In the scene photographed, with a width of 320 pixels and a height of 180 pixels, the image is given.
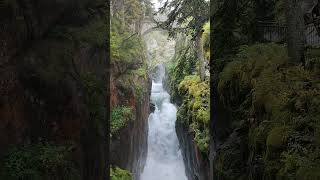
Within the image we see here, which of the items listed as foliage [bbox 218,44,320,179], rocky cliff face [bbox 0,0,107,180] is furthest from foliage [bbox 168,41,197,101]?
foliage [bbox 218,44,320,179]

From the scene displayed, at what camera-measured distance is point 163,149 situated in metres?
27.9

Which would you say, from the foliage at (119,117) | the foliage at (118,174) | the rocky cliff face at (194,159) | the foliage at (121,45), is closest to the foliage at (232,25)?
the rocky cliff face at (194,159)

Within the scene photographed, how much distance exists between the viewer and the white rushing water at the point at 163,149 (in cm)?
2659

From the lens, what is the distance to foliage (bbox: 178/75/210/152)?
1755cm

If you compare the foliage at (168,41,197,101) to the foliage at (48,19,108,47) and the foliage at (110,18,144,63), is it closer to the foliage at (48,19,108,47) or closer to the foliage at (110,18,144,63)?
the foliage at (110,18,144,63)

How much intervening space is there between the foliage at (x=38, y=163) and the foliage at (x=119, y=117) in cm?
708

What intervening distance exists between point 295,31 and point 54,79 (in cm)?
629

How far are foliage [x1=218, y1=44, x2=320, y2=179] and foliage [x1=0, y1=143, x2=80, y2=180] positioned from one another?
436cm

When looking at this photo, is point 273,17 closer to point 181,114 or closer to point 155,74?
point 181,114

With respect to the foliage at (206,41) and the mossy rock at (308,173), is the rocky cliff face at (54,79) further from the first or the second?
the foliage at (206,41)

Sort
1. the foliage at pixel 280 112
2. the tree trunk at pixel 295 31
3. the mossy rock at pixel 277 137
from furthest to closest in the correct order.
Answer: the tree trunk at pixel 295 31
the mossy rock at pixel 277 137
the foliage at pixel 280 112

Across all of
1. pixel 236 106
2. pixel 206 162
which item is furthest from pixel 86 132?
pixel 206 162

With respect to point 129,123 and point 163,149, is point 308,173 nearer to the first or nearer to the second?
point 129,123

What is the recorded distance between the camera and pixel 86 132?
39.6ft
